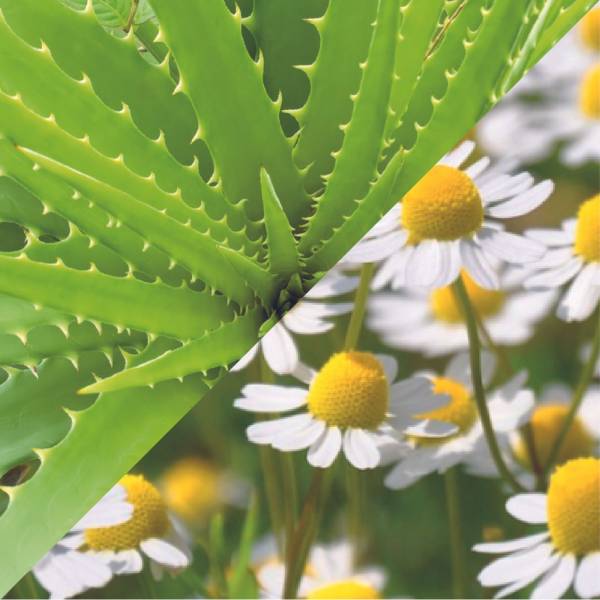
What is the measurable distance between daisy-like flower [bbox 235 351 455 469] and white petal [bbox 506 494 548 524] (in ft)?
0.11

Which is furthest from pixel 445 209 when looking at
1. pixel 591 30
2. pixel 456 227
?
pixel 591 30

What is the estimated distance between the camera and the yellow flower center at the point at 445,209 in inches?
14.2

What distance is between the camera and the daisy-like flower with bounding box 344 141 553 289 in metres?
0.35

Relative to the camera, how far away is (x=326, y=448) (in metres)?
0.33

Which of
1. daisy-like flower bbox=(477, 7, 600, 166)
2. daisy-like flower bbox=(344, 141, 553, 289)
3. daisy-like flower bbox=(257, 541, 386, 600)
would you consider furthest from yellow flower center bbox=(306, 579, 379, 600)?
daisy-like flower bbox=(477, 7, 600, 166)

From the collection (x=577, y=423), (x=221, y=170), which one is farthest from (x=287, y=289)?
(x=577, y=423)

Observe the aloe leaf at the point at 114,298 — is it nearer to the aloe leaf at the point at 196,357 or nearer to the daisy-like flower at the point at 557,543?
the aloe leaf at the point at 196,357

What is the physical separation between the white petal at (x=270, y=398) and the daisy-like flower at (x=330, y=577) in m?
0.07

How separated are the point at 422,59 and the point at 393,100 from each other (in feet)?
0.05

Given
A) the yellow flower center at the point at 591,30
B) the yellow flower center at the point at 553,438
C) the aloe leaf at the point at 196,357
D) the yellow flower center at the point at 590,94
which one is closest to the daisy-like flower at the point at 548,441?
the yellow flower center at the point at 553,438

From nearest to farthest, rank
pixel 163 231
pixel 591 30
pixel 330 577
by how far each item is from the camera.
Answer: pixel 163 231 → pixel 330 577 → pixel 591 30

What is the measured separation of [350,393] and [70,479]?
9 centimetres

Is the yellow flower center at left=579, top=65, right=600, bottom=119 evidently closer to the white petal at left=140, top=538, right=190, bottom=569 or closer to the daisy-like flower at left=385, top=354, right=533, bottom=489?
the daisy-like flower at left=385, top=354, right=533, bottom=489

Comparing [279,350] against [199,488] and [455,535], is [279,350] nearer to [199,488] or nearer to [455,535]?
[455,535]
